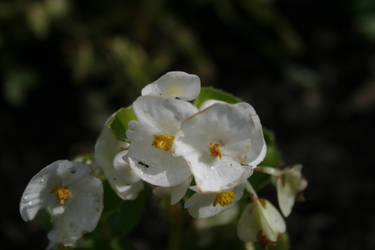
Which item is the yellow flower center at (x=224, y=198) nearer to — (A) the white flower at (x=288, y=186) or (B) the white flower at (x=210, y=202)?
(B) the white flower at (x=210, y=202)

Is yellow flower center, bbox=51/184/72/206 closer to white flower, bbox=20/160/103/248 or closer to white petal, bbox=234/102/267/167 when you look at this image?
white flower, bbox=20/160/103/248

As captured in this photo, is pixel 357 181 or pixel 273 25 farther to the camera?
pixel 273 25

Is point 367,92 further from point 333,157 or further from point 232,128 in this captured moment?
point 232,128

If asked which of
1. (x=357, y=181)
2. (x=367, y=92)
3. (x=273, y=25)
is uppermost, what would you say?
(x=273, y=25)

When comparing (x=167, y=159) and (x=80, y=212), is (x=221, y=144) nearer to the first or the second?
(x=167, y=159)

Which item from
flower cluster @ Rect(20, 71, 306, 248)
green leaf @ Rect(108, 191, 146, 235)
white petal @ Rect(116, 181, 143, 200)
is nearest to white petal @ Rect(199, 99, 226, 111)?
flower cluster @ Rect(20, 71, 306, 248)

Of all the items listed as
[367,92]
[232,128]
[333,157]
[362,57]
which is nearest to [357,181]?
[333,157]
